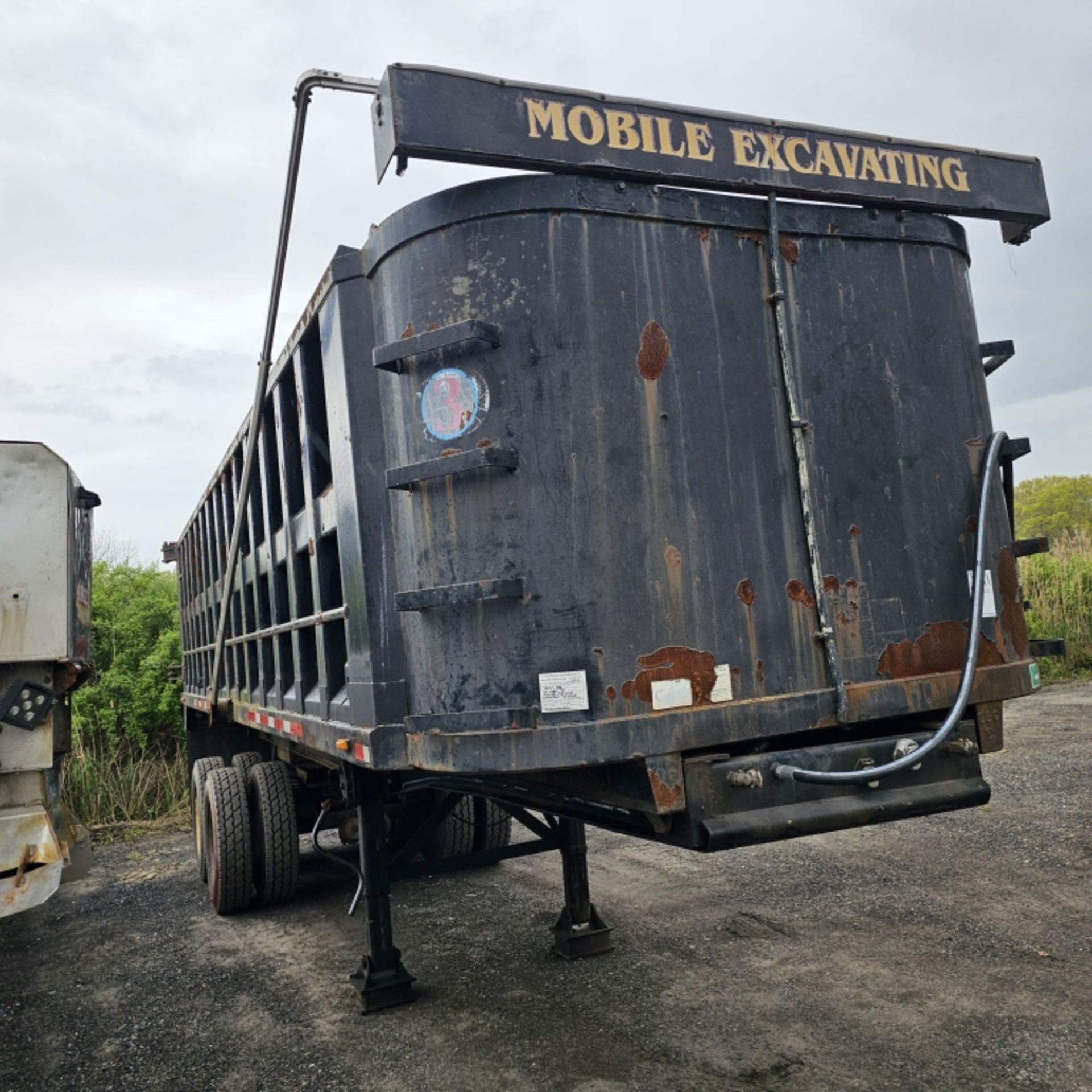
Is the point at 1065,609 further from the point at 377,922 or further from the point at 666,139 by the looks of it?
the point at 666,139

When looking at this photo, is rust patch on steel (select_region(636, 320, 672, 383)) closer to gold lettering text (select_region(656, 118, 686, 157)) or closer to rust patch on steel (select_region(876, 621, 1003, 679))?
gold lettering text (select_region(656, 118, 686, 157))

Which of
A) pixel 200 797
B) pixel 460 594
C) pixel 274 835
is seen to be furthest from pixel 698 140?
pixel 200 797

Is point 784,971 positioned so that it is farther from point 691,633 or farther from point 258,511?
point 258,511

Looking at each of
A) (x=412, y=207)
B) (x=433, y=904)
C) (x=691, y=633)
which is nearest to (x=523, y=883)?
(x=433, y=904)

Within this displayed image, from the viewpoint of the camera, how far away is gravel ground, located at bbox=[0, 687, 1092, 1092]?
365 centimetres

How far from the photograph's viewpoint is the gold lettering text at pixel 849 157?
336 cm

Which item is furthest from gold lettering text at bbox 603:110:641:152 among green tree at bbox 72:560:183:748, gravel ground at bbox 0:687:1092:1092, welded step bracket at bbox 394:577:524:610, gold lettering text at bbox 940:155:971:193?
green tree at bbox 72:560:183:748

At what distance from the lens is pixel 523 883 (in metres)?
6.53

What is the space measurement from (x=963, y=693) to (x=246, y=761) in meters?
5.03

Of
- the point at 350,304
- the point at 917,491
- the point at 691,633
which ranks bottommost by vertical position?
the point at 691,633

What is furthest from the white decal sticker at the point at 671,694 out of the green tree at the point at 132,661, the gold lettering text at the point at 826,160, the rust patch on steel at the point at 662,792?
the green tree at the point at 132,661

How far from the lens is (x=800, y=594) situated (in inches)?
124

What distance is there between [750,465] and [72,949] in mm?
4962

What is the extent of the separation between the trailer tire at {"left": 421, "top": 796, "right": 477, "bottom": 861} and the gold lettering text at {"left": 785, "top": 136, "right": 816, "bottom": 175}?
Answer: 4722 mm
